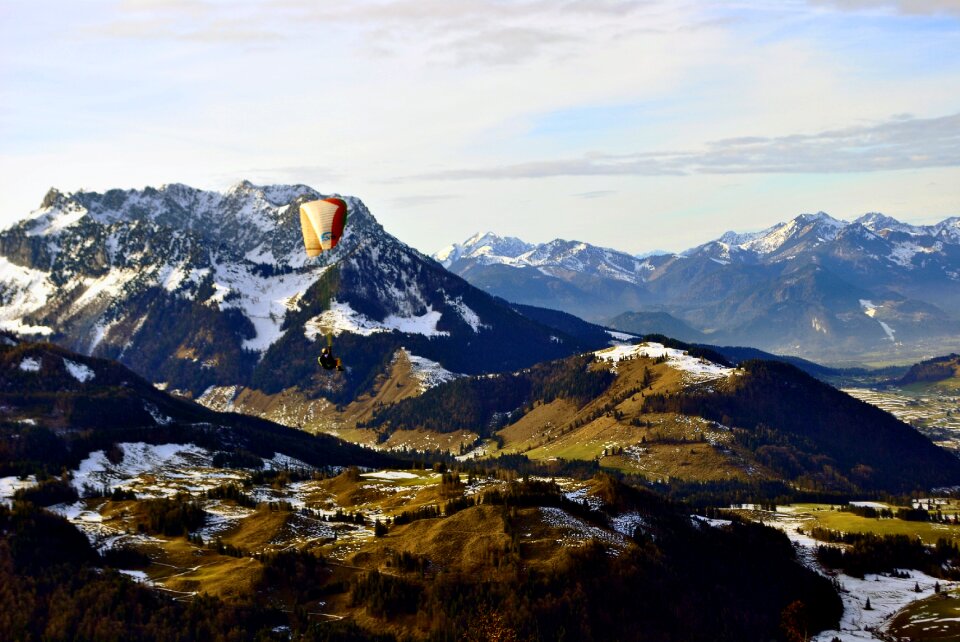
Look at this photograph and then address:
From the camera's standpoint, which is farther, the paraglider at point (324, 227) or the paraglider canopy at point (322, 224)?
the paraglider canopy at point (322, 224)

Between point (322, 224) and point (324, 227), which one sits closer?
point (324, 227)

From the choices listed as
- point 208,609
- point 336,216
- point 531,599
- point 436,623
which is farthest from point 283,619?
point 336,216

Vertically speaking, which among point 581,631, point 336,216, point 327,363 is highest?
point 336,216

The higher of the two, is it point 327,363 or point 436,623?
point 327,363

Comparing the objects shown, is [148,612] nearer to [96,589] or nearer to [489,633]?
[96,589]

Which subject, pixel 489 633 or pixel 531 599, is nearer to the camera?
pixel 489 633

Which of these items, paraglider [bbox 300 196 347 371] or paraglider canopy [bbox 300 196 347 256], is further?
paraglider canopy [bbox 300 196 347 256]

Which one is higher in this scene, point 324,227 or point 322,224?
point 322,224
